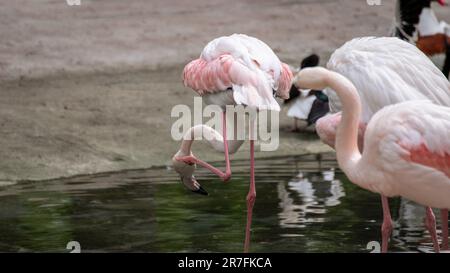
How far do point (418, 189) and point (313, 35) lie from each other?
8.34 meters

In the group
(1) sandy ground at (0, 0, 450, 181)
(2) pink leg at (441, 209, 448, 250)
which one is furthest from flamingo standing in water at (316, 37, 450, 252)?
(1) sandy ground at (0, 0, 450, 181)

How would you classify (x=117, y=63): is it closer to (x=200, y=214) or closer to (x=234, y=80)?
(x=200, y=214)

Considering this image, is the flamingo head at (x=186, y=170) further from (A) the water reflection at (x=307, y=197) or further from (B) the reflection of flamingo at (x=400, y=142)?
(B) the reflection of flamingo at (x=400, y=142)

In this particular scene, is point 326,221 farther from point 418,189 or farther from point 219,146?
point 418,189

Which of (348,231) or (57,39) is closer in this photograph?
(348,231)

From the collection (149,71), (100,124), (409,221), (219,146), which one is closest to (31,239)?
(219,146)

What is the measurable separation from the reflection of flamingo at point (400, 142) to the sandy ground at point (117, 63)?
13.5ft

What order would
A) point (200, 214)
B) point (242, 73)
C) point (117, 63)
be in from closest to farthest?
1. point (242, 73)
2. point (200, 214)
3. point (117, 63)

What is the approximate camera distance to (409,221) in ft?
25.2

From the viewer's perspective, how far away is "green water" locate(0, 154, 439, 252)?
695 cm

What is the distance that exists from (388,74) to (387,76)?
0.07 feet

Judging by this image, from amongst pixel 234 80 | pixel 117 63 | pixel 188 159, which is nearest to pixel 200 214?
pixel 188 159

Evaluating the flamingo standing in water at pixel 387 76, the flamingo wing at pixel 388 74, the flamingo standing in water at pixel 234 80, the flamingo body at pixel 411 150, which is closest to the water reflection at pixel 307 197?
the flamingo standing in water at pixel 234 80

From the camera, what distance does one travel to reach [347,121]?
18.6 feet
